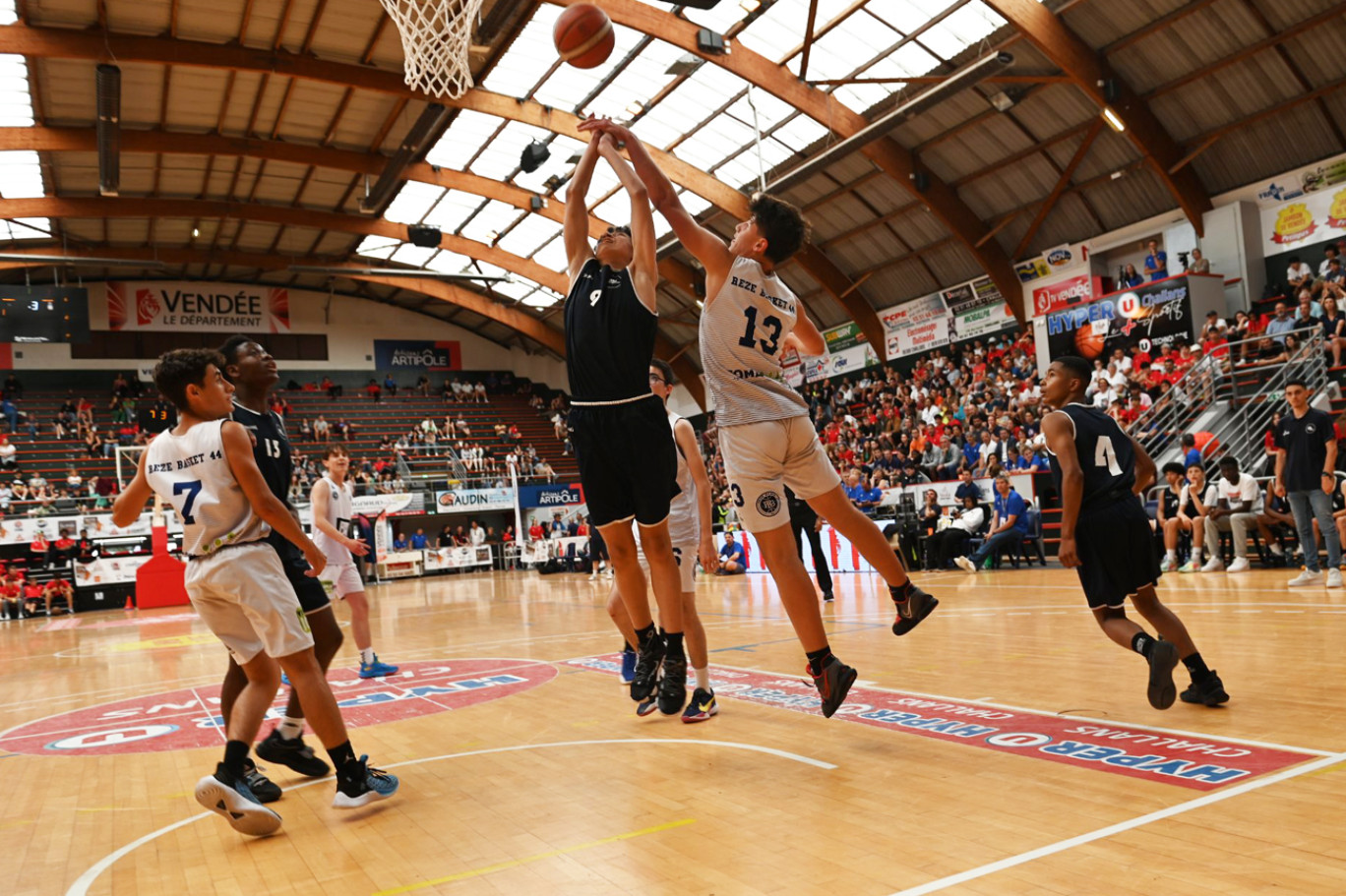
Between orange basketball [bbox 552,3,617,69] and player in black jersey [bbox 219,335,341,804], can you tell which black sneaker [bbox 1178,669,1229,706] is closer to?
player in black jersey [bbox 219,335,341,804]

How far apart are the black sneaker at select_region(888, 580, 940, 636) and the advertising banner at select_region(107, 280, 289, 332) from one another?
1519 inches

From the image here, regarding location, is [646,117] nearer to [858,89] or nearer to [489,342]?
[858,89]

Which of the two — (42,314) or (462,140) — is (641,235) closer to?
(462,140)

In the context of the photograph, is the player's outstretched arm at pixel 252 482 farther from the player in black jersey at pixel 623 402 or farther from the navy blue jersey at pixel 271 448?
the player in black jersey at pixel 623 402

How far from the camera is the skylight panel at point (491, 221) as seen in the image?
29712mm

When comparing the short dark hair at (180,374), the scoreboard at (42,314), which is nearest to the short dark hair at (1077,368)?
the short dark hair at (180,374)

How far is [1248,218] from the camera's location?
2028 cm

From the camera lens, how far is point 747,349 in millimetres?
4520

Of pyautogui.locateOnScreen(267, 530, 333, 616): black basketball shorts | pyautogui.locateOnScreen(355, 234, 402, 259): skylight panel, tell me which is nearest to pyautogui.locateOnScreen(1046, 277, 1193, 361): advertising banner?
pyautogui.locateOnScreen(267, 530, 333, 616): black basketball shorts

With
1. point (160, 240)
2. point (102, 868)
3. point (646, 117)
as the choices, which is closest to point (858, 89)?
point (646, 117)

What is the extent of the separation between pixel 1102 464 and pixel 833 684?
1657mm

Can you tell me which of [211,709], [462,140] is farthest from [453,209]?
[211,709]

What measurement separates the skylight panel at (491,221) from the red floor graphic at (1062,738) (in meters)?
25.6

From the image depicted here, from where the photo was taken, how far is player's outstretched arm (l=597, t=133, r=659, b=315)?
15.1 ft
